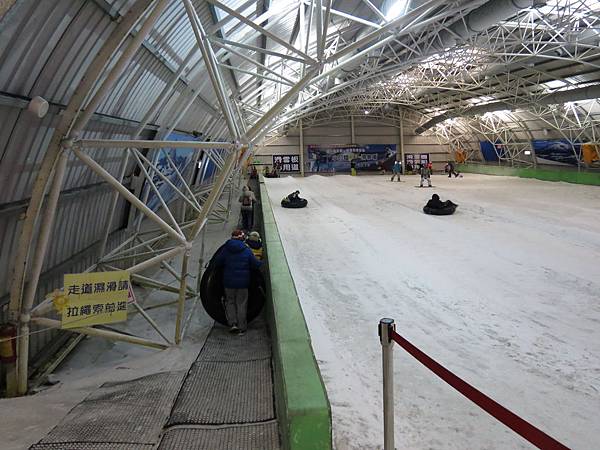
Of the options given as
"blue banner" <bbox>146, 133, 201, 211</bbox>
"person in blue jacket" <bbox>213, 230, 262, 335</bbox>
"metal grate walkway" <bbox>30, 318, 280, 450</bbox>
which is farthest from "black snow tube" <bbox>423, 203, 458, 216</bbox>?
"metal grate walkway" <bbox>30, 318, 280, 450</bbox>

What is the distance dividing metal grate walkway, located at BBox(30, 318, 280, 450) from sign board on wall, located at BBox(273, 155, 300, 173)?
130ft

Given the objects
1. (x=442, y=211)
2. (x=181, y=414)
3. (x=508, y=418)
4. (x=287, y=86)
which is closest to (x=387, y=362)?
(x=508, y=418)

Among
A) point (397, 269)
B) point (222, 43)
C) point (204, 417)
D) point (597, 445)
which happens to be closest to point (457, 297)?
point (397, 269)

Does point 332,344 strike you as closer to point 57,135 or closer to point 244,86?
point 57,135

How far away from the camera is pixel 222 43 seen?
697 cm

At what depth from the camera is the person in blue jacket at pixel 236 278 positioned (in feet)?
19.6

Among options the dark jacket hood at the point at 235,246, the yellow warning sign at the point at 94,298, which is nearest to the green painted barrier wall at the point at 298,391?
the dark jacket hood at the point at 235,246

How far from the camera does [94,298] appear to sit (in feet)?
13.2

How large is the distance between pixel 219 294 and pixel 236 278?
652 millimetres

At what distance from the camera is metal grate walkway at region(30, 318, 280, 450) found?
3068 mm

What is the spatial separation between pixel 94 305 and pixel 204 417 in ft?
5.14

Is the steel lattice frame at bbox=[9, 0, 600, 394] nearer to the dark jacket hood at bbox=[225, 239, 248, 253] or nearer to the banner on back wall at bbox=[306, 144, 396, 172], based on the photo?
the dark jacket hood at bbox=[225, 239, 248, 253]

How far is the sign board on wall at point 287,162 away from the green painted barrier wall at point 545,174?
55.5ft

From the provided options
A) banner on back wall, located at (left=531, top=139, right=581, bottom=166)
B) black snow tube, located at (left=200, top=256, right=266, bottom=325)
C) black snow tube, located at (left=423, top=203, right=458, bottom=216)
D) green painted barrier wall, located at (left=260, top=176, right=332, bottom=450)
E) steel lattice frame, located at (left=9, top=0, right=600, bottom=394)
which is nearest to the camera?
green painted barrier wall, located at (left=260, top=176, right=332, bottom=450)
